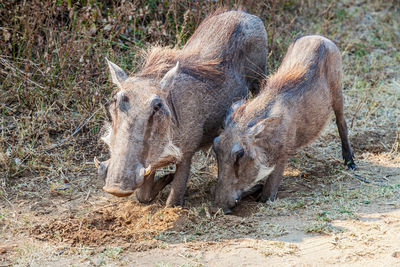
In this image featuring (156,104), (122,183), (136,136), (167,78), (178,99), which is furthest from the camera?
(178,99)

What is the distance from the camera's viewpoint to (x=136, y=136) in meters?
3.75

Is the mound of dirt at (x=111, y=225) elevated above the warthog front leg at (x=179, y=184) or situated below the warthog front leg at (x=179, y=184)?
below

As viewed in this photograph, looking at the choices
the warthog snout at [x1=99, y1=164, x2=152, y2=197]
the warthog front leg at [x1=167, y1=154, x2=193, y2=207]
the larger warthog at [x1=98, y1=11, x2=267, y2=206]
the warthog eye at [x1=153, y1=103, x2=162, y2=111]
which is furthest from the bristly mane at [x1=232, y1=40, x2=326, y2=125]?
the warthog snout at [x1=99, y1=164, x2=152, y2=197]

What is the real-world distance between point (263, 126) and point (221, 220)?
87 cm

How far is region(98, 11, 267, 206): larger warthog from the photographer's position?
3.72 meters

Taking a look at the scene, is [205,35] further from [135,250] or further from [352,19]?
[352,19]

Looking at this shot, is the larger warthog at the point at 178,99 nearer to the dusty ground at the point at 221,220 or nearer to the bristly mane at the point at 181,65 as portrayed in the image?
the bristly mane at the point at 181,65

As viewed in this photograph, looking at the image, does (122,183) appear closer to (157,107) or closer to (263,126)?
(157,107)

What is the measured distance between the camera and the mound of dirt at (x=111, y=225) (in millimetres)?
3785

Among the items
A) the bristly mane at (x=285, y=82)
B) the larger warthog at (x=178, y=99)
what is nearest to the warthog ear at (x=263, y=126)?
the bristly mane at (x=285, y=82)

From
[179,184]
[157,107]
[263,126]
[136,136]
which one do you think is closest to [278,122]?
[263,126]

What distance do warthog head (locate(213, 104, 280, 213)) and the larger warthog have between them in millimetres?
268

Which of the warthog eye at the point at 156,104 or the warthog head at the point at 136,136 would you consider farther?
the warthog eye at the point at 156,104

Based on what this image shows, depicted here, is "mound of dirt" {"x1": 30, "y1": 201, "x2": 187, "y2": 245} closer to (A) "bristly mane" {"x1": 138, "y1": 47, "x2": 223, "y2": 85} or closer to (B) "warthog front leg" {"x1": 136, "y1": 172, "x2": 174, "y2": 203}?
(B) "warthog front leg" {"x1": 136, "y1": 172, "x2": 174, "y2": 203}
